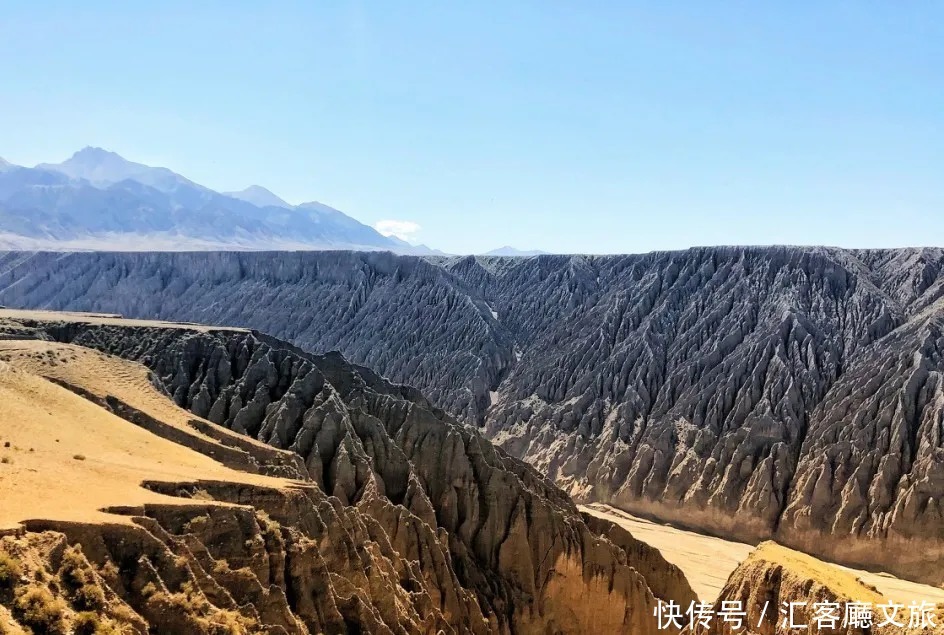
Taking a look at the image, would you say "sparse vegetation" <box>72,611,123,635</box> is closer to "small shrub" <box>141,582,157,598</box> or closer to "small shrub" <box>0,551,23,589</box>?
"small shrub" <box>0,551,23,589</box>

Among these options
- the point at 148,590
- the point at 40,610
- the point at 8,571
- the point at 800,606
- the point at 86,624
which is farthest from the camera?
the point at 800,606

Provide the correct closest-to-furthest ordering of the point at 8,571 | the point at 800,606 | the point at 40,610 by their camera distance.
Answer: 1. the point at 40,610
2. the point at 8,571
3. the point at 800,606

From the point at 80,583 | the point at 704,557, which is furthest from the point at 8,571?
the point at 704,557

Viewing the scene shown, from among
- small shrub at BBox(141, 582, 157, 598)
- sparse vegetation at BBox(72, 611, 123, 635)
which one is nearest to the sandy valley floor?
small shrub at BBox(141, 582, 157, 598)

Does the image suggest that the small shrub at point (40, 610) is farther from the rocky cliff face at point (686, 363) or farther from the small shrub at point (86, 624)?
the rocky cliff face at point (686, 363)

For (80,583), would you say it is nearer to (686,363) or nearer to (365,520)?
(365,520)

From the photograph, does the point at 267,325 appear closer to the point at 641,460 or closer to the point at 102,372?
the point at 641,460
